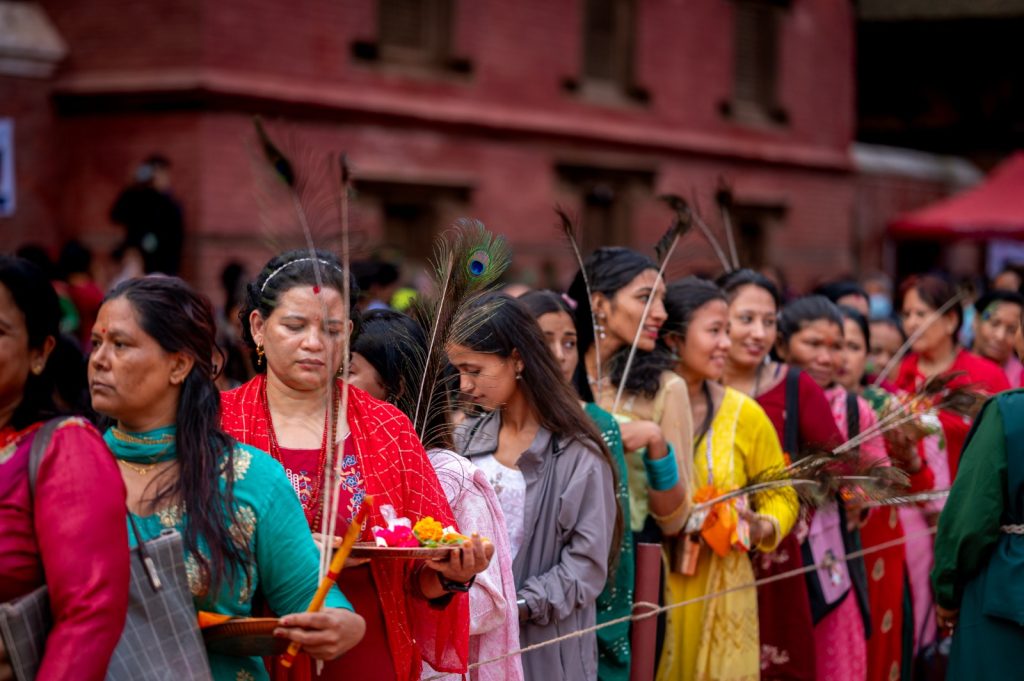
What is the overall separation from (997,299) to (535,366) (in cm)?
448

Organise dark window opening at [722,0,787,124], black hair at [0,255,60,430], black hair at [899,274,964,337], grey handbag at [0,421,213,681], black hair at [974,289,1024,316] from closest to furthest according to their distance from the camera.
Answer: grey handbag at [0,421,213,681], black hair at [0,255,60,430], black hair at [899,274,964,337], black hair at [974,289,1024,316], dark window opening at [722,0,787,124]

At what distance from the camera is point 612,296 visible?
509 centimetres

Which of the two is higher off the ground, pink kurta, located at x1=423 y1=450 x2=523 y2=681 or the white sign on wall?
the white sign on wall

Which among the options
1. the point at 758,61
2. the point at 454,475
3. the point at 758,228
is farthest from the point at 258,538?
the point at 758,61

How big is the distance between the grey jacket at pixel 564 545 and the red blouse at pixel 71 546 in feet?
5.68

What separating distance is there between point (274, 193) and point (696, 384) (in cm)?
251

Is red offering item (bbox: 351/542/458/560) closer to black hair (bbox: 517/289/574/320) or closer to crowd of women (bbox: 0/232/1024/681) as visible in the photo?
crowd of women (bbox: 0/232/1024/681)

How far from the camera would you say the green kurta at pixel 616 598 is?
14.6ft

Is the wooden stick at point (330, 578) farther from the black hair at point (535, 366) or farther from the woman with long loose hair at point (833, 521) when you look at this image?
the woman with long loose hair at point (833, 521)

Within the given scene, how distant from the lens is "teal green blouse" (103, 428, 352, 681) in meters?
2.82

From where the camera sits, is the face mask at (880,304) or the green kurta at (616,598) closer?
the green kurta at (616,598)

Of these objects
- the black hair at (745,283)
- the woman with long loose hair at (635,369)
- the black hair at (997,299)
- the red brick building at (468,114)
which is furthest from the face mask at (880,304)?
the woman with long loose hair at (635,369)

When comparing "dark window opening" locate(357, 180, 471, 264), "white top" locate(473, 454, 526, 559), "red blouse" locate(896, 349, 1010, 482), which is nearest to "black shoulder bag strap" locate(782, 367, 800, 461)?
"red blouse" locate(896, 349, 1010, 482)

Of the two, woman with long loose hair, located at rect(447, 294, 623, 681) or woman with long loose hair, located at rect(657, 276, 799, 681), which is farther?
woman with long loose hair, located at rect(657, 276, 799, 681)
